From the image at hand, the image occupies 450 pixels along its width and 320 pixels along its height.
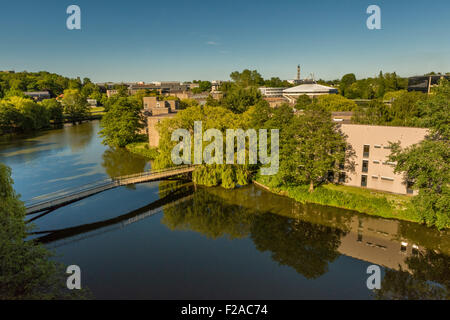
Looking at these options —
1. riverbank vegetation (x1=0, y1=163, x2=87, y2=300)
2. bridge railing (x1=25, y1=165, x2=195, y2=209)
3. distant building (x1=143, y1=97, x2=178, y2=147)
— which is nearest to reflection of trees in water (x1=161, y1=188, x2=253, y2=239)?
bridge railing (x1=25, y1=165, x2=195, y2=209)

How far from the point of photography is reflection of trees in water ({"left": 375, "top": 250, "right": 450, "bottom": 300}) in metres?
16.4

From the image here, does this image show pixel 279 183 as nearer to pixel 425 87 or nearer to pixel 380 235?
pixel 380 235

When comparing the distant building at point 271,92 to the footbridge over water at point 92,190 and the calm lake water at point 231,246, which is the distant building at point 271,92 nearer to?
the footbridge over water at point 92,190

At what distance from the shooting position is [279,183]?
31.3 metres

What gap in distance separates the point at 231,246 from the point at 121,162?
2940 cm

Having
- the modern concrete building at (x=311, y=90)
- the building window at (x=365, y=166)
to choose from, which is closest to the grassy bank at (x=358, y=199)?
the building window at (x=365, y=166)

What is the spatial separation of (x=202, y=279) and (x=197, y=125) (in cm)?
1984

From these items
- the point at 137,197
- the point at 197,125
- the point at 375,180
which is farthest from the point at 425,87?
the point at 137,197

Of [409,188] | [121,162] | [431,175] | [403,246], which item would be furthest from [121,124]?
[431,175]

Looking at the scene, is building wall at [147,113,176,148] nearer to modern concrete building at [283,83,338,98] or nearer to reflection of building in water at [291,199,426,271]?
reflection of building in water at [291,199,426,271]

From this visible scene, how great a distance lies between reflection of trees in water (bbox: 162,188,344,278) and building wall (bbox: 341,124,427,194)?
8541mm

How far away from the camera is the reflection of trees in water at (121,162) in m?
40.2
